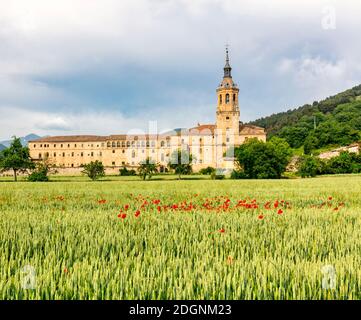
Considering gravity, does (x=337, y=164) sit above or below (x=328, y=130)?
below

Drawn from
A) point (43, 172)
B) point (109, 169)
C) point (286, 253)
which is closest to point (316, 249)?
point (286, 253)

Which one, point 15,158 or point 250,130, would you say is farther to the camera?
point 250,130

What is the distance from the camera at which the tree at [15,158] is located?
67812 millimetres

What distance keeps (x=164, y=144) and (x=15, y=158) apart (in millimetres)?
62112

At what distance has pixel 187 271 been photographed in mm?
3795

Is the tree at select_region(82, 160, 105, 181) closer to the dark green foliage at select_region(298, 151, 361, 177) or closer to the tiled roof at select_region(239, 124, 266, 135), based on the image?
the dark green foliage at select_region(298, 151, 361, 177)

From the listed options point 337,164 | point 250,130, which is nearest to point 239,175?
point 337,164

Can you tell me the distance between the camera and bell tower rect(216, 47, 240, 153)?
12656 centimetres

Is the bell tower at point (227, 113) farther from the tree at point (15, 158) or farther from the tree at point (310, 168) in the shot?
the tree at point (15, 158)

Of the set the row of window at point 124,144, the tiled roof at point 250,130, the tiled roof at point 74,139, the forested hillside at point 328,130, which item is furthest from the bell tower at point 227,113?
the tiled roof at point 74,139

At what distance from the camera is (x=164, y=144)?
124 meters

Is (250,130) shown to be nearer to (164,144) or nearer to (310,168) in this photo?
(164,144)

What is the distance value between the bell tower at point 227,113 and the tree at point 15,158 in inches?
2764

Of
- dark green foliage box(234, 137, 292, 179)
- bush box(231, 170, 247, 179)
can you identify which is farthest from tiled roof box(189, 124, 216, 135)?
bush box(231, 170, 247, 179)
